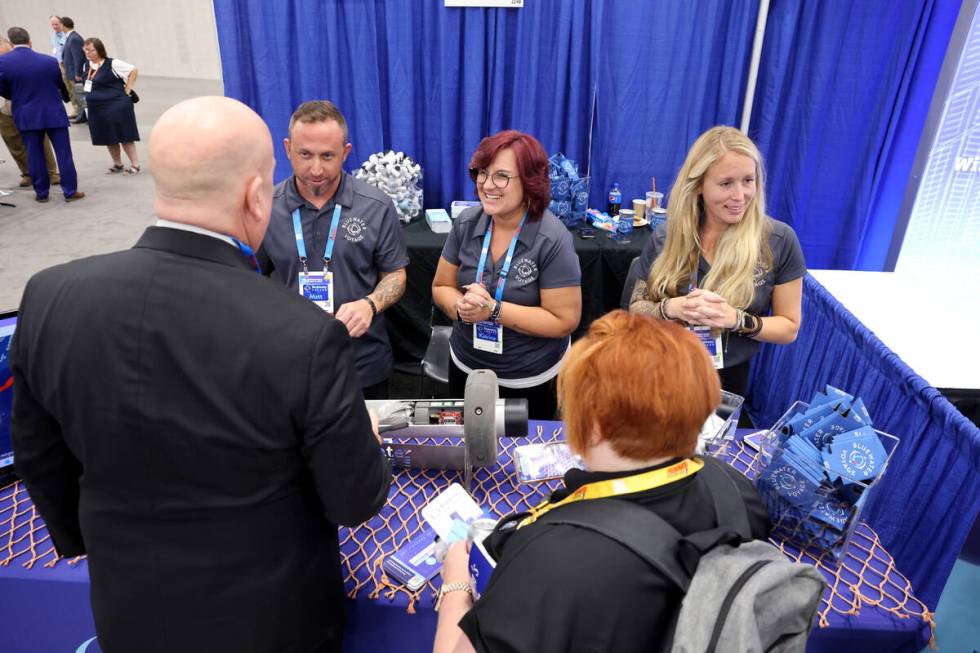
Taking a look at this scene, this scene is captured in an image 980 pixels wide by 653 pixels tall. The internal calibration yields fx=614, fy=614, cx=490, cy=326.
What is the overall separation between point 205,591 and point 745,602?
0.90 m

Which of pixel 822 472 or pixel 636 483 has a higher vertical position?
pixel 636 483

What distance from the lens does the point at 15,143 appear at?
22.8ft

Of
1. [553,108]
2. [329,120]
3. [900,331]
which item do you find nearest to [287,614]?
[329,120]

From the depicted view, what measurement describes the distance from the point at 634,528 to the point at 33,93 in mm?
7508

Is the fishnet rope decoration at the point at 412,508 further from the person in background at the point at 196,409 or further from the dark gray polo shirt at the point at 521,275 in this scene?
the dark gray polo shirt at the point at 521,275

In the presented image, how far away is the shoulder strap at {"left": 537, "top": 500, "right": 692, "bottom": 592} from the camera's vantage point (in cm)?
84

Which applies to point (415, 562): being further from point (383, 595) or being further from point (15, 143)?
point (15, 143)

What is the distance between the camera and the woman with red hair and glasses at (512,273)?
2.12 m

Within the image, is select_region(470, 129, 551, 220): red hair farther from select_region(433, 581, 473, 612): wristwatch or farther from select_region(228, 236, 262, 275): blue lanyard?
select_region(433, 581, 473, 612): wristwatch

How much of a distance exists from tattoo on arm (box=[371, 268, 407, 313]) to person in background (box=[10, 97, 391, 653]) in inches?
43.5

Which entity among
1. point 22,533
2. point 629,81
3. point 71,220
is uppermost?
point 629,81

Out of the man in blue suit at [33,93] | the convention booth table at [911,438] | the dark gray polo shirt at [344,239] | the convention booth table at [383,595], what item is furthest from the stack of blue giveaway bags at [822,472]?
the man in blue suit at [33,93]

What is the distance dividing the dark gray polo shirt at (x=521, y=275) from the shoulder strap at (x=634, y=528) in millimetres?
1341

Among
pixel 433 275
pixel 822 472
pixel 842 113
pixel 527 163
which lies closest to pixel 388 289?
pixel 527 163
